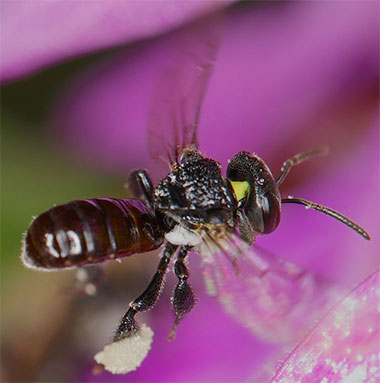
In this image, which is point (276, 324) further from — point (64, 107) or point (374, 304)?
point (64, 107)

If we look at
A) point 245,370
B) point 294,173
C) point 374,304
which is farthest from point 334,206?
point 374,304

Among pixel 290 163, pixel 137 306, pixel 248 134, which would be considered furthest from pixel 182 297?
pixel 248 134

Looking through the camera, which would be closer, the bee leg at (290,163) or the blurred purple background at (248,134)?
the bee leg at (290,163)

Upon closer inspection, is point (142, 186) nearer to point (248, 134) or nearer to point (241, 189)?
point (241, 189)

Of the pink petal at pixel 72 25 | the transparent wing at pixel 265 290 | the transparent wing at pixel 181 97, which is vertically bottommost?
the transparent wing at pixel 265 290

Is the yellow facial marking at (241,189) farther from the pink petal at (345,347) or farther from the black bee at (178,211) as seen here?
the pink petal at (345,347)

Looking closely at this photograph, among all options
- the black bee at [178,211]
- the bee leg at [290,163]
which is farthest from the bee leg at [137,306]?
the bee leg at [290,163]
